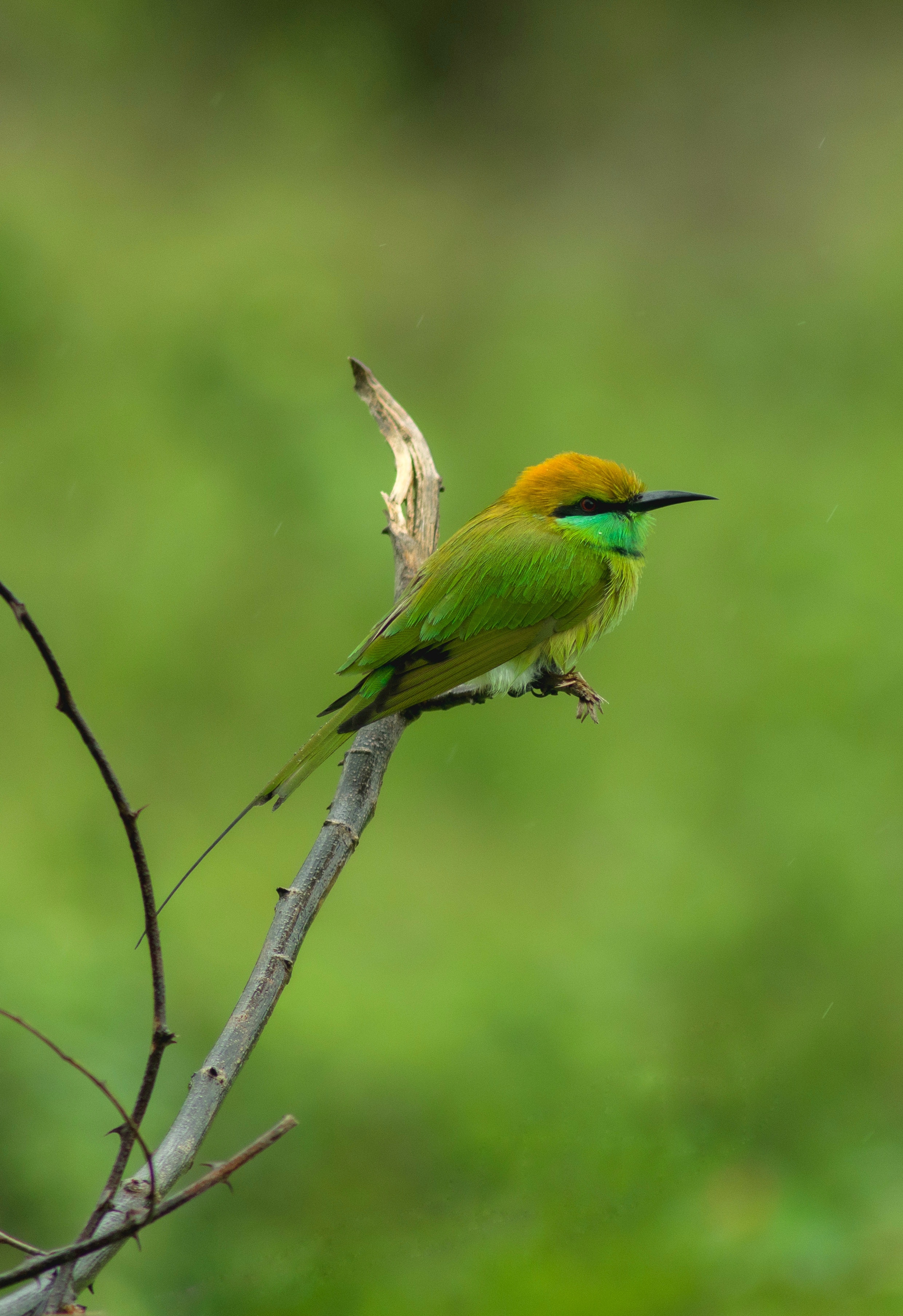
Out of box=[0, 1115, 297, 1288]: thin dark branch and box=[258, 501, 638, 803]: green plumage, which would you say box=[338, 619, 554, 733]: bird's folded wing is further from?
box=[0, 1115, 297, 1288]: thin dark branch

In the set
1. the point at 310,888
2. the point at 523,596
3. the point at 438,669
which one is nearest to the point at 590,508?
the point at 523,596

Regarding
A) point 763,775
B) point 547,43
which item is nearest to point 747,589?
point 763,775

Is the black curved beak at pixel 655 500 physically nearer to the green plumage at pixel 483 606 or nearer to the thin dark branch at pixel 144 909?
the green plumage at pixel 483 606

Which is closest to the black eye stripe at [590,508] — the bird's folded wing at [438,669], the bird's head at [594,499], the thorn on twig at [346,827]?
the bird's head at [594,499]

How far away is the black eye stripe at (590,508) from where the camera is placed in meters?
2.15

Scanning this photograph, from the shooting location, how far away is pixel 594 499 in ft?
7.07

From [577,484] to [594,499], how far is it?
4 centimetres

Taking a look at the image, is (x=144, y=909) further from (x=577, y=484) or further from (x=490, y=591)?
(x=577, y=484)

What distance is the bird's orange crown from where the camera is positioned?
214cm

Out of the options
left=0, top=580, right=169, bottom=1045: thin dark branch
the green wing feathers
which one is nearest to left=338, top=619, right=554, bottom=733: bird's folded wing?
the green wing feathers

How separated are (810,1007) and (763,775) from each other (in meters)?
1.05

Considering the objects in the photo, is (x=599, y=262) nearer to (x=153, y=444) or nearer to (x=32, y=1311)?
(x=153, y=444)

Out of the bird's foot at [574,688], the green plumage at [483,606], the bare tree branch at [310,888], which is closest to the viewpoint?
the bare tree branch at [310,888]

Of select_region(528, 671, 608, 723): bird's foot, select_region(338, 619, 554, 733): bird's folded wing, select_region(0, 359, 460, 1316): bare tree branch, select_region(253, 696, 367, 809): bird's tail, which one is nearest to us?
select_region(0, 359, 460, 1316): bare tree branch
